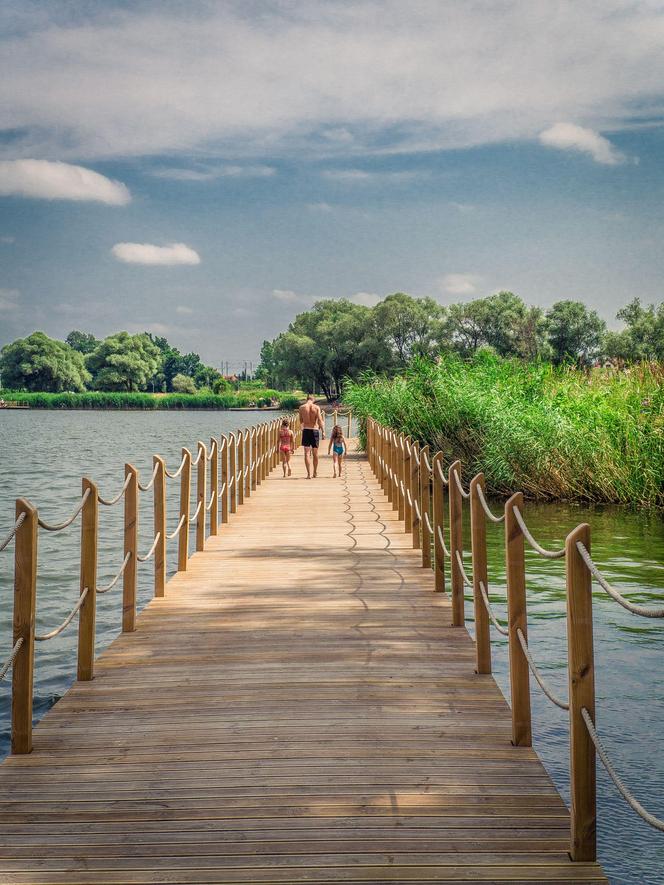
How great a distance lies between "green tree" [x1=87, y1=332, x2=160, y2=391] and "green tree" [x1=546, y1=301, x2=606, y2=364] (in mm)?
69516

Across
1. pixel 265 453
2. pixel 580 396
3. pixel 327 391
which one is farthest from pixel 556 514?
pixel 327 391

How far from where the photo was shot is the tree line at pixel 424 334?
7719 centimetres

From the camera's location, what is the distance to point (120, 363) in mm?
130500

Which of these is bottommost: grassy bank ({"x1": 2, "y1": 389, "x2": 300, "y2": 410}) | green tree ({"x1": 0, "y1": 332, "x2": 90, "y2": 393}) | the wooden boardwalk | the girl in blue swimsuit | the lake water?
the lake water

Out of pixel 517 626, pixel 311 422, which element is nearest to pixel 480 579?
pixel 517 626

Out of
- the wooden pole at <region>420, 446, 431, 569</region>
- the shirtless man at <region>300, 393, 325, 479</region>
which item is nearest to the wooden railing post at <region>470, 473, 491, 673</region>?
the wooden pole at <region>420, 446, 431, 569</region>

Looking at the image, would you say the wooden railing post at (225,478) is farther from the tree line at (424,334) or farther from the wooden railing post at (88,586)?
the tree line at (424,334)

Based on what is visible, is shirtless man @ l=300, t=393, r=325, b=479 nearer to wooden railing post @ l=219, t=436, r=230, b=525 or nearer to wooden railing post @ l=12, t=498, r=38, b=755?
wooden railing post @ l=219, t=436, r=230, b=525

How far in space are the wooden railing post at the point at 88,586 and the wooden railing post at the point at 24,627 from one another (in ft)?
3.59

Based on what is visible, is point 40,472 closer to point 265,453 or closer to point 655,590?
point 265,453

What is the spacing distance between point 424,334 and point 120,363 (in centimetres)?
6250

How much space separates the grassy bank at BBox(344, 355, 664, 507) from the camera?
1684cm

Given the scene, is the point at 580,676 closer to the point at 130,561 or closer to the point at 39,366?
the point at 130,561

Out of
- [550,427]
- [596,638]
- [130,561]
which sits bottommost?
[596,638]
